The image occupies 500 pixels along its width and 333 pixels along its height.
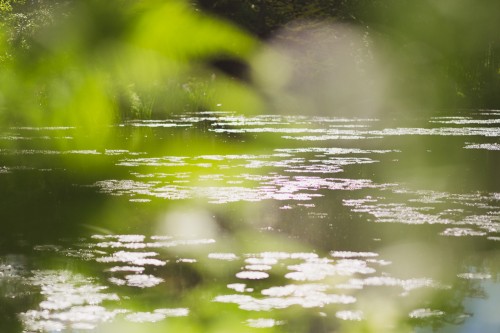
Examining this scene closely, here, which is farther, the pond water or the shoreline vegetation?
the shoreline vegetation

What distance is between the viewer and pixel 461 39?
28.8m

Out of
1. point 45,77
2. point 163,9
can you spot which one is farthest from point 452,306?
point 163,9

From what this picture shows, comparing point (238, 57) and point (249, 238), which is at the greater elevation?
point (238, 57)

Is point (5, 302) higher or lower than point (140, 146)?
lower

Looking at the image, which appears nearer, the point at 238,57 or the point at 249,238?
the point at 249,238

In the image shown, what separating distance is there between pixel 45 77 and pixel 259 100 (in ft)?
26.8

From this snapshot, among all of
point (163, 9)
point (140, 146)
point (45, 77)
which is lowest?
point (140, 146)

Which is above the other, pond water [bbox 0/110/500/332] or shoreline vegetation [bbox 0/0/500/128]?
shoreline vegetation [bbox 0/0/500/128]

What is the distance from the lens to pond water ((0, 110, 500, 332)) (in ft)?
15.4

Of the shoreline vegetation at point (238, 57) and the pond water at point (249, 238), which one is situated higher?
the shoreline vegetation at point (238, 57)

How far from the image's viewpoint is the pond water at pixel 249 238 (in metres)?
4.70

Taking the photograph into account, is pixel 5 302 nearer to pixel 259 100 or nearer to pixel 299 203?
pixel 299 203

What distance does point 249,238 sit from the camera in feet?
22.3

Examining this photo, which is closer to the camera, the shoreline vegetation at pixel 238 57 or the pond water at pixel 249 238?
the pond water at pixel 249 238
